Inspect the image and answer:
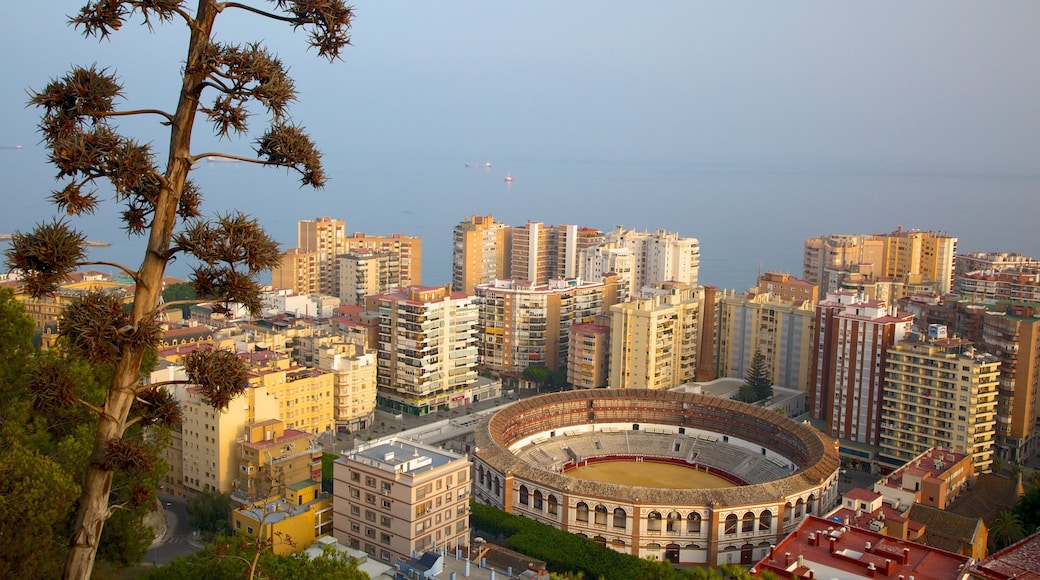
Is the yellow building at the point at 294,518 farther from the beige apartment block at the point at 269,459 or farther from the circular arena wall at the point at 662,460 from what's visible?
the circular arena wall at the point at 662,460

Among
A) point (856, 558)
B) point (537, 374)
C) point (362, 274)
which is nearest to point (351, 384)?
point (537, 374)

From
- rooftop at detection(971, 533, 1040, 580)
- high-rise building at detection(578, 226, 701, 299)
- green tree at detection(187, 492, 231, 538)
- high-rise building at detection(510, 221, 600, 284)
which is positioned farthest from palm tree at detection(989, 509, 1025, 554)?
high-rise building at detection(510, 221, 600, 284)

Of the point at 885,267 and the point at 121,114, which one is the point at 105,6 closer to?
the point at 121,114

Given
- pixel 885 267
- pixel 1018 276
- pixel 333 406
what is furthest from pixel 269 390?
pixel 885 267

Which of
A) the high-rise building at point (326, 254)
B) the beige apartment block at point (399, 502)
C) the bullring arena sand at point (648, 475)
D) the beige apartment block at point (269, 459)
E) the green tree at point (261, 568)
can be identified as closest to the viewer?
the green tree at point (261, 568)

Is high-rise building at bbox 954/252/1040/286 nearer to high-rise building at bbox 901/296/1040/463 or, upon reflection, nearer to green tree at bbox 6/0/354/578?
high-rise building at bbox 901/296/1040/463

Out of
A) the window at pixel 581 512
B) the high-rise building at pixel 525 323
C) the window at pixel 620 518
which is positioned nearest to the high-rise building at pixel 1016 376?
the window at pixel 620 518
